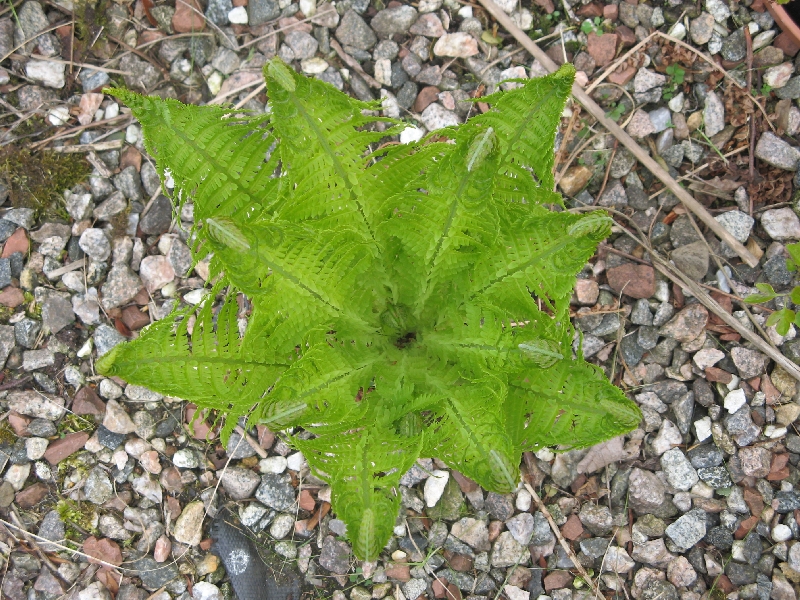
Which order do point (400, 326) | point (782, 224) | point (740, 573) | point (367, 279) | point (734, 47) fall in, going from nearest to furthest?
point (367, 279), point (400, 326), point (740, 573), point (782, 224), point (734, 47)

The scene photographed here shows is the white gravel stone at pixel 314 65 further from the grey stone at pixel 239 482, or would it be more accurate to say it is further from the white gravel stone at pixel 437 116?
the grey stone at pixel 239 482

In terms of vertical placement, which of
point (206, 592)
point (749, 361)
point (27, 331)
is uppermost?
point (27, 331)

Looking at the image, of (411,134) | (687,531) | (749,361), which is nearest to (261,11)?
(411,134)

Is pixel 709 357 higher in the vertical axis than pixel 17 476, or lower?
higher

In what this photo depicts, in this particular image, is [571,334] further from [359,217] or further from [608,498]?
[608,498]

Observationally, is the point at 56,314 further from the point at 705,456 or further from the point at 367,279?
the point at 705,456

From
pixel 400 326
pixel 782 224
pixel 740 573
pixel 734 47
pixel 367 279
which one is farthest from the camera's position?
pixel 734 47
